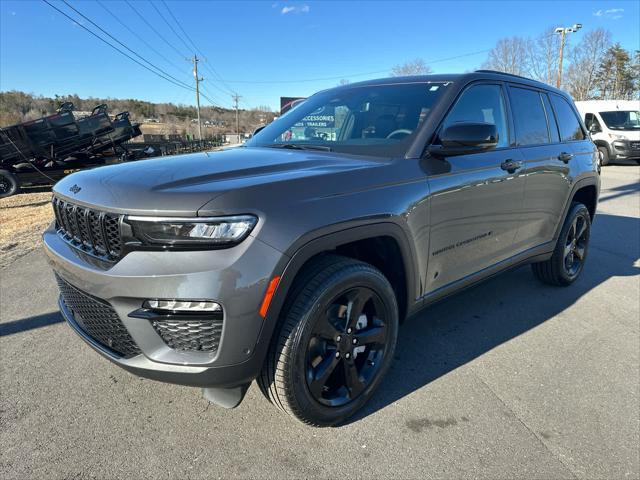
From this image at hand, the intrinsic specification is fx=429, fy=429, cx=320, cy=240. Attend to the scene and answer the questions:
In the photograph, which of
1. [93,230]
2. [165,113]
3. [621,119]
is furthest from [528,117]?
[165,113]

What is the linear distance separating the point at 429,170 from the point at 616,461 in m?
1.75

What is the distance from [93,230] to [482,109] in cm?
261

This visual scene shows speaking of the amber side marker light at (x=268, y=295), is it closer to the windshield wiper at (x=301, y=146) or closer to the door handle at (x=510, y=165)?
the windshield wiper at (x=301, y=146)

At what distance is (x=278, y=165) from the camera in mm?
2273

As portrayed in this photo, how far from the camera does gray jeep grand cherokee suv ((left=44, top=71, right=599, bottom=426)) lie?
1.76m

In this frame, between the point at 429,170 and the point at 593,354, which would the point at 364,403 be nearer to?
the point at 429,170

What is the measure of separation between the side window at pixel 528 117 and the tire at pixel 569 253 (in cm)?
95

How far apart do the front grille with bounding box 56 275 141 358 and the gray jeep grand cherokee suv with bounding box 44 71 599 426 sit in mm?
11

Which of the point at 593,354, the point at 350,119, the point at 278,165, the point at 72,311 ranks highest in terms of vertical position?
the point at 350,119

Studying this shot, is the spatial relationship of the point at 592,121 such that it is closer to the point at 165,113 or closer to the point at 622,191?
the point at 622,191

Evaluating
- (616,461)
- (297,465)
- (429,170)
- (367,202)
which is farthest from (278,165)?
(616,461)

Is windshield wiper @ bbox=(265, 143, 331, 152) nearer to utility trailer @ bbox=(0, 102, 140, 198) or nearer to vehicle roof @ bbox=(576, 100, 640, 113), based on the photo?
utility trailer @ bbox=(0, 102, 140, 198)

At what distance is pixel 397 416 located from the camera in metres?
2.42

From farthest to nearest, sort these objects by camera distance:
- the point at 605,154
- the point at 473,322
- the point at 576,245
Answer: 1. the point at 605,154
2. the point at 576,245
3. the point at 473,322
